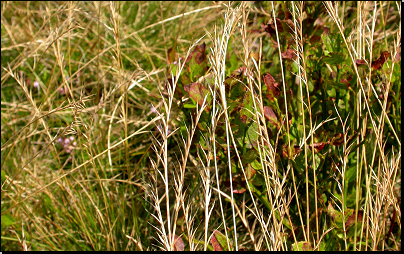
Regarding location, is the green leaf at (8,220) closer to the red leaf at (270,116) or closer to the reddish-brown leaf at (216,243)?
the reddish-brown leaf at (216,243)

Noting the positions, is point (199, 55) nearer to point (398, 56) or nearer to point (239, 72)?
point (239, 72)

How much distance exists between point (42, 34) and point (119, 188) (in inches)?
45.3

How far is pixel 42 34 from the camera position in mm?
2215

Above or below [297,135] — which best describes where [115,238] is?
below

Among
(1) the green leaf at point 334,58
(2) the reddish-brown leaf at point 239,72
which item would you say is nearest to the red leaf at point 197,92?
(2) the reddish-brown leaf at point 239,72

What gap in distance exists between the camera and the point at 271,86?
115cm

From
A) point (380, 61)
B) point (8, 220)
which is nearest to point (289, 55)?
point (380, 61)

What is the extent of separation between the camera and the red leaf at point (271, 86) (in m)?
1.14

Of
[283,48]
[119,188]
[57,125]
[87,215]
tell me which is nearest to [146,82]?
[57,125]

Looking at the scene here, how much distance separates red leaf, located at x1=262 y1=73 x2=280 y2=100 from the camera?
114 cm

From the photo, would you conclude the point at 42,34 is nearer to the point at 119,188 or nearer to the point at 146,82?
the point at 146,82

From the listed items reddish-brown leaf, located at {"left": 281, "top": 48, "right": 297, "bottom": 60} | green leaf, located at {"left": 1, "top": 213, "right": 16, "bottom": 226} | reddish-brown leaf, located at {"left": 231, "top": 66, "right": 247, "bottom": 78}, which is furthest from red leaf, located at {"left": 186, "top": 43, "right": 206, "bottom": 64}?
green leaf, located at {"left": 1, "top": 213, "right": 16, "bottom": 226}

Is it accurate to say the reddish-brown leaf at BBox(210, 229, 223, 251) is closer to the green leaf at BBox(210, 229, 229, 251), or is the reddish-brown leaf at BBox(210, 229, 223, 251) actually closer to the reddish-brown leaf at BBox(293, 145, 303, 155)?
the green leaf at BBox(210, 229, 229, 251)

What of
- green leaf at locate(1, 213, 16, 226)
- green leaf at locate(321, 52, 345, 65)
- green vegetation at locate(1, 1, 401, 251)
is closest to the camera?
green vegetation at locate(1, 1, 401, 251)
